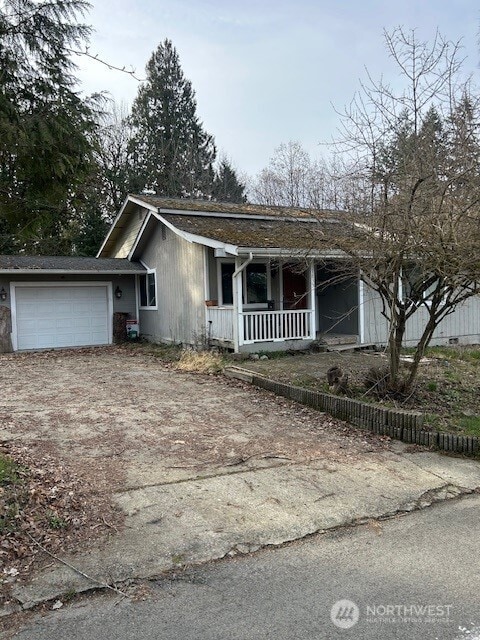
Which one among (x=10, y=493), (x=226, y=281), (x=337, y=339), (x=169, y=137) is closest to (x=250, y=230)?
(x=226, y=281)

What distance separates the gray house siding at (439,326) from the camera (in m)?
13.9

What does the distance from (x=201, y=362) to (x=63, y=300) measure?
700 centimetres

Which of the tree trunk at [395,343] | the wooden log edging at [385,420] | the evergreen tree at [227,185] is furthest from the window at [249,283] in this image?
the evergreen tree at [227,185]

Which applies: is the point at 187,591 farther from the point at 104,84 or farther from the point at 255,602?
the point at 104,84

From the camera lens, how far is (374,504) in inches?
173

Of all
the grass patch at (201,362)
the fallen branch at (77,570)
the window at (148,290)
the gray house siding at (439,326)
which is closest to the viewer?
the fallen branch at (77,570)

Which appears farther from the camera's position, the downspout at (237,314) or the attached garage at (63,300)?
the attached garage at (63,300)

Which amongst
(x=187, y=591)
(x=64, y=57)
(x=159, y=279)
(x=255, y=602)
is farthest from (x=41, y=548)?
(x=159, y=279)

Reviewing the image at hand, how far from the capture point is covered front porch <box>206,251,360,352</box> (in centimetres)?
1192

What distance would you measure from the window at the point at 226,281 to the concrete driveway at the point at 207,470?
4985mm

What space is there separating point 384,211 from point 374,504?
3.85 meters

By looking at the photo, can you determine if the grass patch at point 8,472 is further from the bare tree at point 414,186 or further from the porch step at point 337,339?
the porch step at point 337,339

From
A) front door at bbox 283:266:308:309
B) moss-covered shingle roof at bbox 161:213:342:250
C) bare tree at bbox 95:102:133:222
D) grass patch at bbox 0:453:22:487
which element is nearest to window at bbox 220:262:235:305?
moss-covered shingle roof at bbox 161:213:342:250

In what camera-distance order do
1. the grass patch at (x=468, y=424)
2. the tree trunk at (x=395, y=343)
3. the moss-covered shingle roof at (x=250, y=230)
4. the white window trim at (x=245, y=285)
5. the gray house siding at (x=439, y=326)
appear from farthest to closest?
1. the gray house siding at (x=439, y=326)
2. the white window trim at (x=245, y=285)
3. the moss-covered shingle roof at (x=250, y=230)
4. the tree trunk at (x=395, y=343)
5. the grass patch at (x=468, y=424)
